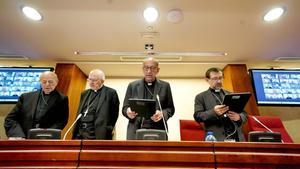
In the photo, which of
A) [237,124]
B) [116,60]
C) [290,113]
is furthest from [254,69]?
[116,60]

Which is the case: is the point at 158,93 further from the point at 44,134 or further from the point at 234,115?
the point at 44,134

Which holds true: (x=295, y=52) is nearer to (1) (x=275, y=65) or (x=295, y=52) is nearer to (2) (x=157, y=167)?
(1) (x=275, y=65)

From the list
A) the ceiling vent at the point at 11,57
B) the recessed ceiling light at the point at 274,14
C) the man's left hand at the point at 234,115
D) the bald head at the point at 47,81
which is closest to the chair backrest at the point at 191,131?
the man's left hand at the point at 234,115

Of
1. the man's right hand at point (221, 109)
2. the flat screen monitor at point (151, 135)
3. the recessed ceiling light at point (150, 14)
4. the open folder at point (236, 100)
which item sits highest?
the recessed ceiling light at point (150, 14)

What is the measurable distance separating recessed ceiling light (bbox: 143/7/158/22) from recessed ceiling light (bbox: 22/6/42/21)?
1.22 metres

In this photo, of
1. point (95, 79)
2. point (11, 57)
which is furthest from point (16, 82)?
point (95, 79)

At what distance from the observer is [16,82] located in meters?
3.34

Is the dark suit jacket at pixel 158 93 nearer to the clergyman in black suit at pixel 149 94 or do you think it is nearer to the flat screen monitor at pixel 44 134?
the clergyman in black suit at pixel 149 94

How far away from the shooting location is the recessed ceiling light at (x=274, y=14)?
2.33 meters

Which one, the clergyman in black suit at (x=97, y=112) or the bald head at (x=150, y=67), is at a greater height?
the bald head at (x=150, y=67)

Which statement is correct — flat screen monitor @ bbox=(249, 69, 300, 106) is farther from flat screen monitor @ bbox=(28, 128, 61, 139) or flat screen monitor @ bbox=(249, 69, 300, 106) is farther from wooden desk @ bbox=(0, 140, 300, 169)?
flat screen monitor @ bbox=(28, 128, 61, 139)

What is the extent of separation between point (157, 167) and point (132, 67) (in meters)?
2.70

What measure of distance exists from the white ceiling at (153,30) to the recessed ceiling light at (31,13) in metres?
0.06

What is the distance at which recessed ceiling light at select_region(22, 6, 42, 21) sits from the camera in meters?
2.36
